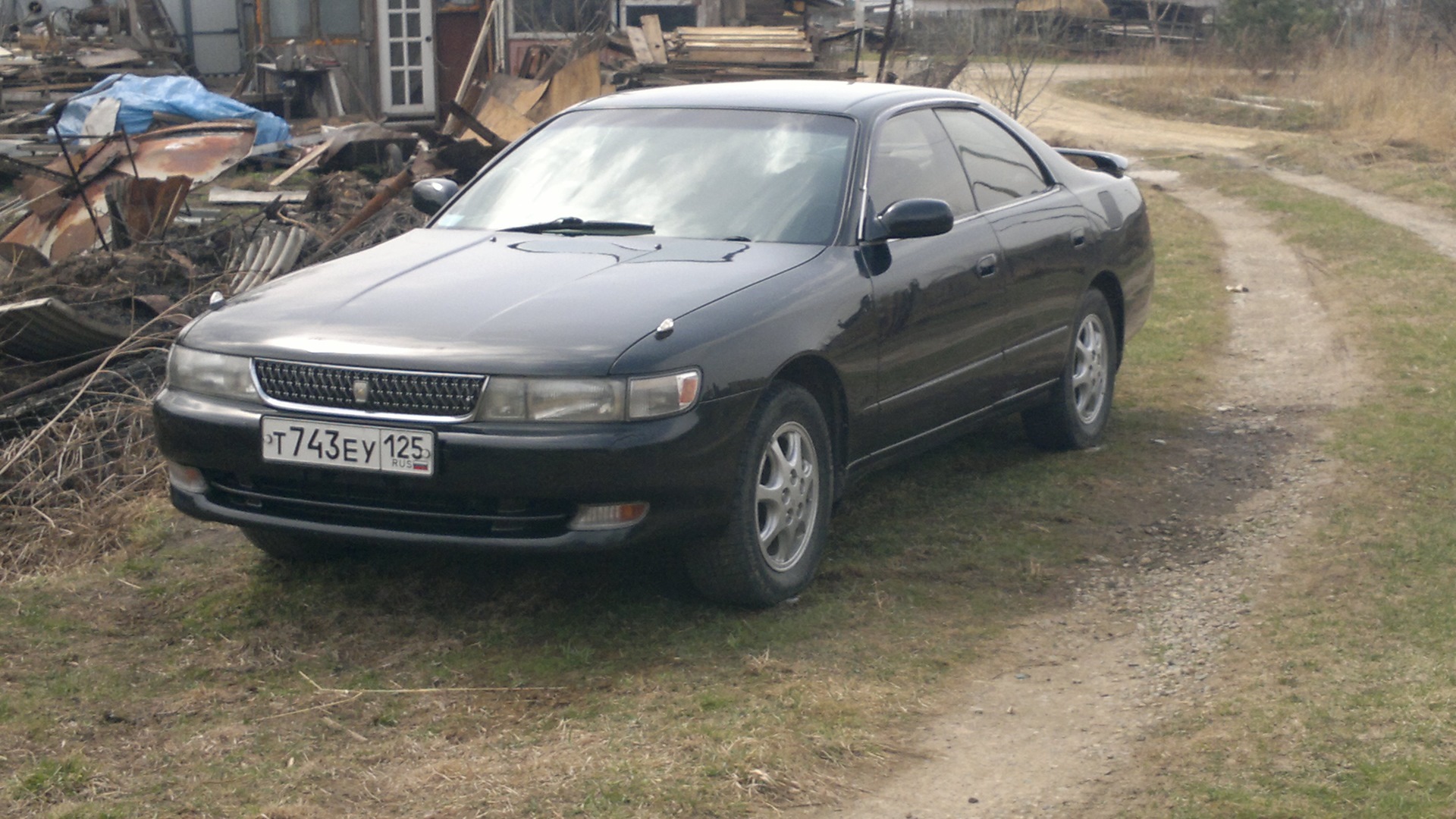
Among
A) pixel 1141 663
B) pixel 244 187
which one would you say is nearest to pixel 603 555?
pixel 1141 663

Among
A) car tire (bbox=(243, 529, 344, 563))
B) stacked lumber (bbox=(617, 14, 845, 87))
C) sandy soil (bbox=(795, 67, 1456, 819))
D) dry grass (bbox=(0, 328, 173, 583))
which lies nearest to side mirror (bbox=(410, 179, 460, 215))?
car tire (bbox=(243, 529, 344, 563))

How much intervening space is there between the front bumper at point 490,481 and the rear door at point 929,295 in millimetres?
969

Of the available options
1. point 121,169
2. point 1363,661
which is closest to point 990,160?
point 1363,661

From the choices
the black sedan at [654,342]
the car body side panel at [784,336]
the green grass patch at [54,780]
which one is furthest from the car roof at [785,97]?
the green grass patch at [54,780]

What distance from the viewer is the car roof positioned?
580cm

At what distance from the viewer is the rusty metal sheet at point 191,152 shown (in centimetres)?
1179

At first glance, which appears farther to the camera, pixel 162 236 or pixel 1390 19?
pixel 1390 19

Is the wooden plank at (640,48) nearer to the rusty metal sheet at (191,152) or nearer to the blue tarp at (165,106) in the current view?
the blue tarp at (165,106)

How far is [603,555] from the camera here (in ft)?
Answer: 14.5

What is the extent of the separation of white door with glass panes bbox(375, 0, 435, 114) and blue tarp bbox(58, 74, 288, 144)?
13.1 feet

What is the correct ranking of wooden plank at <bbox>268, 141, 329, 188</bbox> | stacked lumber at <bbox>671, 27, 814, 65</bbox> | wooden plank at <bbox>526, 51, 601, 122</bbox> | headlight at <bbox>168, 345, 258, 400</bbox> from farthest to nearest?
1. stacked lumber at <bbox>671, 27, 814, 65</bbox>
2. wooden plank at <bbox>526, 51, 601, 122</bbox>
3. wooden plank at <bbox>268, 141, 329, 188</bbox>
4. headlight at <bbox>168, 345, 258, 400</bbox>

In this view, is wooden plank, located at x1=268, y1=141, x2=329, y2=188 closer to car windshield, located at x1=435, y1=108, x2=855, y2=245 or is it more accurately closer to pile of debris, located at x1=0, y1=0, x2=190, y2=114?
pile of debris, located at x1=0, y1=0, x2=190, y2=114

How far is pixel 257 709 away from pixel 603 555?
38.8 inches

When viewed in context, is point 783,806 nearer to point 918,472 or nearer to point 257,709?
point 257,709
